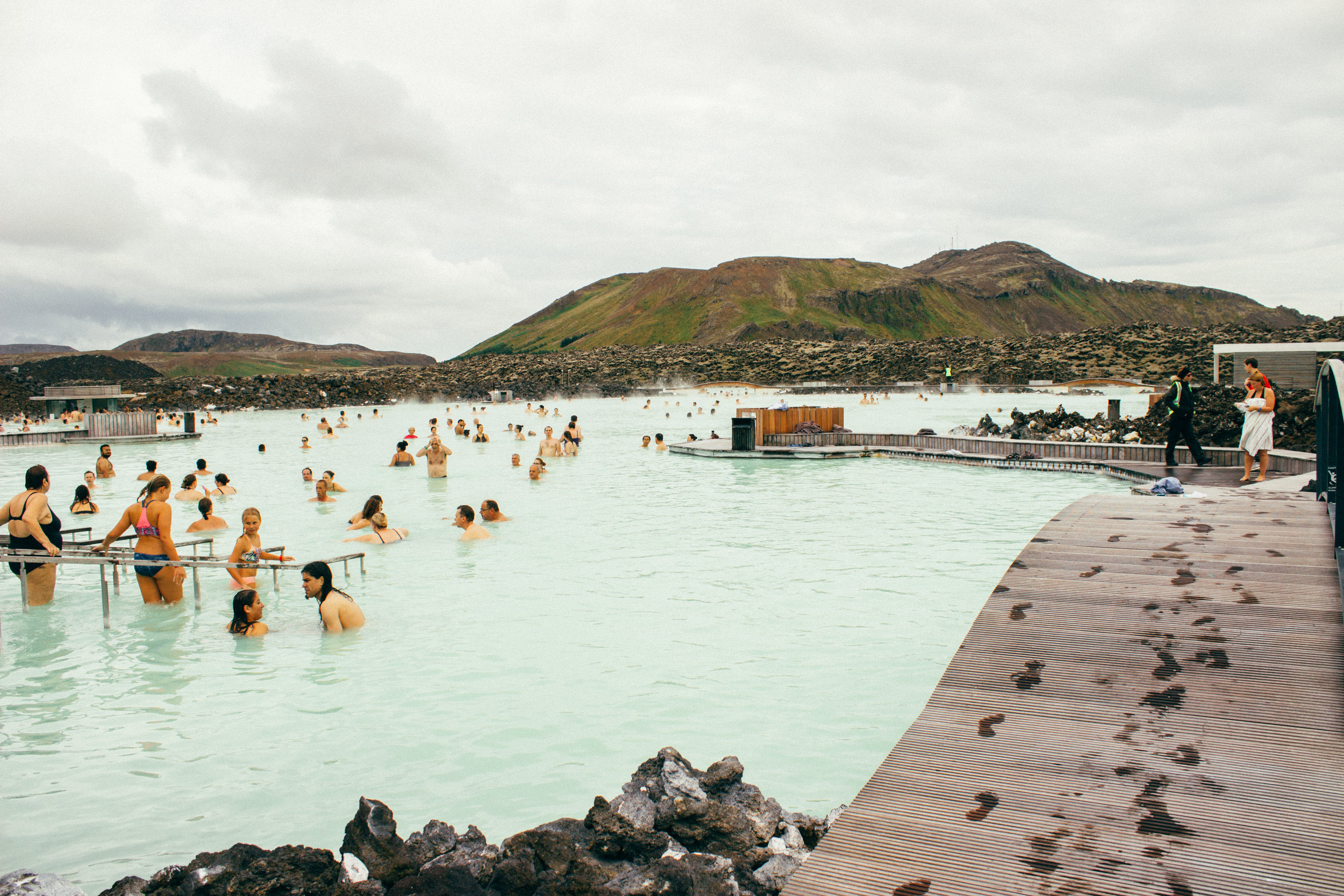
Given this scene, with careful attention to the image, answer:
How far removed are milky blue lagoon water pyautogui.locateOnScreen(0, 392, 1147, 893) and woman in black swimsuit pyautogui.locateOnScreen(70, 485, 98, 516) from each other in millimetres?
2312

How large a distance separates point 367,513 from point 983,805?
10.6m

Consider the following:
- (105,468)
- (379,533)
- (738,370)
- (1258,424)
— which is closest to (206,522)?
(379,533)

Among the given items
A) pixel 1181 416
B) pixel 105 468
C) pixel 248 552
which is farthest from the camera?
pixel 105 468

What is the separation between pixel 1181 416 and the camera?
12.2 m

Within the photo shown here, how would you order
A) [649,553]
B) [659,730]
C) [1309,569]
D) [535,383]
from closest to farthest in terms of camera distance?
[1309,569] < [659,730] < [649,553] < [535,383]

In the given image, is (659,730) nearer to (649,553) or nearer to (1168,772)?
(1168,772)

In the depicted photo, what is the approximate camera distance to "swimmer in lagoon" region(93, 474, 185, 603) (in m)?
7.88

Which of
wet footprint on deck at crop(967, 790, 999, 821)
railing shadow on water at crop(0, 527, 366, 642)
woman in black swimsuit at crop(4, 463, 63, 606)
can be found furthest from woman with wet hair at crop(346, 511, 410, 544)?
wet footprint on deck at crop(967, 790, 999, 821)

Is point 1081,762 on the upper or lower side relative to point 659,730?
upper

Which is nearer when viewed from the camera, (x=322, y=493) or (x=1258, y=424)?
(x=1258, y=424)

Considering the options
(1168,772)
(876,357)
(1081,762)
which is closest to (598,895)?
(1081,762)

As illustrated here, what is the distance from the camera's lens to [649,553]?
36.3ft

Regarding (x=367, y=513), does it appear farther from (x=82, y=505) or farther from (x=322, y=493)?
(x=82, y=505)

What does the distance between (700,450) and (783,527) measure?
27.4ft
